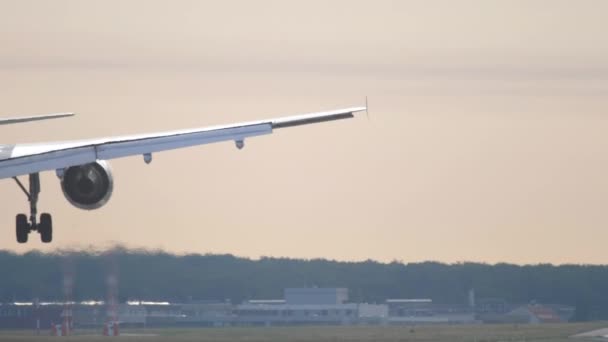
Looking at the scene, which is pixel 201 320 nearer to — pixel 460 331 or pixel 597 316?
pixel 460 331

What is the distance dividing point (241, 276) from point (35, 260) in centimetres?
3759

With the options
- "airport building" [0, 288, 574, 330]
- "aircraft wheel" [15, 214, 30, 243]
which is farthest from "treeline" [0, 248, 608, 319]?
"aircraft wheel" [15, 214, 30, 243]

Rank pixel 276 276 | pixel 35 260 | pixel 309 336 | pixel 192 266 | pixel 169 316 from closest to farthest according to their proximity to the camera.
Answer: pixel 35 260, pixel 309 336, pixel 192 266, pixel 169 316, pixel 276 276

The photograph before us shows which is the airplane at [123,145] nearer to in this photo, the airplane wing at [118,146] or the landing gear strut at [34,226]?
the airplane wing at [118,146]

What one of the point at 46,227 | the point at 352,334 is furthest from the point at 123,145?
the point at 352,334

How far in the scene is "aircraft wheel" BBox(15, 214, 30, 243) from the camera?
75.2m

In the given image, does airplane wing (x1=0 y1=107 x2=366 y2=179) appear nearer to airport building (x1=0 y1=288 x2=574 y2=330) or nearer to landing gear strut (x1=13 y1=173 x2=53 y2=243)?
landing gear strut (x1=13 y1=173 x2=53 y2=243)

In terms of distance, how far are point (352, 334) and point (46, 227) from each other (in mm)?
55631

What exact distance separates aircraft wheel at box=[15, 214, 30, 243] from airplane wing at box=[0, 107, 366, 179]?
10.2 meters

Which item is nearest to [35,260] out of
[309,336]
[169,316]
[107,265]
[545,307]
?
[107,265]

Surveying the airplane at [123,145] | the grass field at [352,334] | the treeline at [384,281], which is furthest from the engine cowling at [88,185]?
the treeline at [384,281]

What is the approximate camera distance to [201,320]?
143m

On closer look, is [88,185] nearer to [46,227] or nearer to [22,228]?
[46,227]

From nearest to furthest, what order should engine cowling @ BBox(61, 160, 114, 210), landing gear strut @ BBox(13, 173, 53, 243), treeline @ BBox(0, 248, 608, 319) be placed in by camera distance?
1. engine cowling @ BBox(61, 160, 114, 210)
2. landing gear strut @ BBox(13, 173, 53, 243)
3. treeline @ BBox(0, 248, 608, 319)
